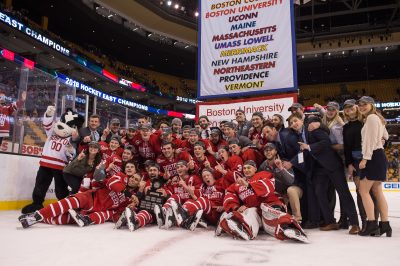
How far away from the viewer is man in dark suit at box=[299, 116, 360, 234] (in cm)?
376

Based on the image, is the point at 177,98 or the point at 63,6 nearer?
the point at 63,6

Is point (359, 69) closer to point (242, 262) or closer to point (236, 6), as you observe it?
point (236, 6)

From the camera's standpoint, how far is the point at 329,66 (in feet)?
81.2

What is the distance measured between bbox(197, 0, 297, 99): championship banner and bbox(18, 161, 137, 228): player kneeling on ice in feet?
8.65

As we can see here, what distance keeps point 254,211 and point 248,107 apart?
106 inches

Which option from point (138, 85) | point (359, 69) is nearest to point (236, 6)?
point (138, 85)

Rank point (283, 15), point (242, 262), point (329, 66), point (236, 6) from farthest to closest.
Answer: point (329, 66) < point (236, 6) < point (283, 15) < point (242, 262)

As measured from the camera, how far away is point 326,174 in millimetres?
3916

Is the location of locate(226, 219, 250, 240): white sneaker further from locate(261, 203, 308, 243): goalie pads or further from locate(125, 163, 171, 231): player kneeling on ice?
locate(125, 163, 171, 231): player kneeling on ice

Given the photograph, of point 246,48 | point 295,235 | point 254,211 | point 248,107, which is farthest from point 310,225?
point 246,48

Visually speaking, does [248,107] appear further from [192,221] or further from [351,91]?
[351,91]

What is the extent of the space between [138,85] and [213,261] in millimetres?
21522

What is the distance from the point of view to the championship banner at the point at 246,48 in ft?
18.8

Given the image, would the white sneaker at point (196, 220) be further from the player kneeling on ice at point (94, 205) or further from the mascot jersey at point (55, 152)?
the mascot jersey at point (55, 152)
